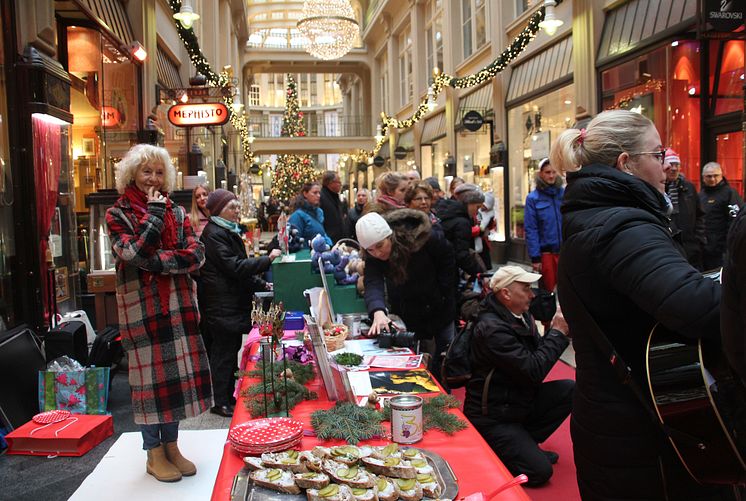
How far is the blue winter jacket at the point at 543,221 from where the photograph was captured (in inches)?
271

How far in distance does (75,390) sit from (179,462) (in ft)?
5.06

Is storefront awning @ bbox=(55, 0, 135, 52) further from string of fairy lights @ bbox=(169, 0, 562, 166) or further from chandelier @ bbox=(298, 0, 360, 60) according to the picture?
chandelier @ bbox=(298, 0, 360, 60)

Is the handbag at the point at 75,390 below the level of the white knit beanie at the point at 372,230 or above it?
below

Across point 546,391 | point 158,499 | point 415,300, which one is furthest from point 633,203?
point 158,499

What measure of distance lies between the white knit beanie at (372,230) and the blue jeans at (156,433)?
1486 mm

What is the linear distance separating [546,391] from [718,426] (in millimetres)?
2367

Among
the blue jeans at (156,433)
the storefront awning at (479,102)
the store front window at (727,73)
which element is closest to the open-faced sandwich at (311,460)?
the blue jeans at (156,433)

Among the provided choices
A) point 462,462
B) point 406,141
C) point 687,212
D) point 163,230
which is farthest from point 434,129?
point 462,462

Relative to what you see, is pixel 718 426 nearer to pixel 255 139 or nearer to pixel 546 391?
pixel 546 391

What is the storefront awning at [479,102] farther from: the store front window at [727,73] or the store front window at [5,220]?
the store front window at [5,220]

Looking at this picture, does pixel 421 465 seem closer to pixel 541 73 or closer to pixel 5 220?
pixel 5 220

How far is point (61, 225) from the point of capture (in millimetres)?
6414

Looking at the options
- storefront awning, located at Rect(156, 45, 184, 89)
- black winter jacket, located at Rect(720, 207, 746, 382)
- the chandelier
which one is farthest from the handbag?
the chandelier

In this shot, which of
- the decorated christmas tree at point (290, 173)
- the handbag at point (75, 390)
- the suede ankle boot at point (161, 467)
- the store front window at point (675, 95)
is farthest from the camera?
the decorated christmas tree at point (290, 173)
